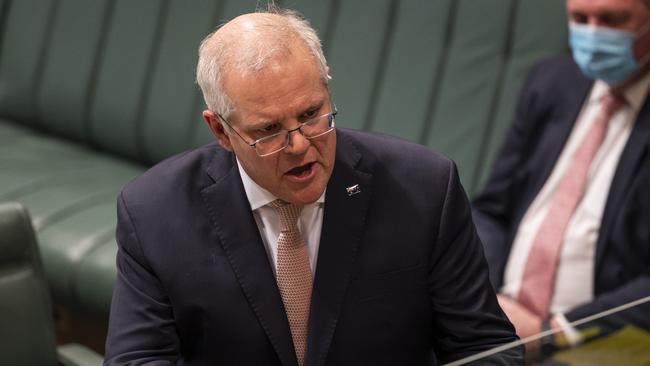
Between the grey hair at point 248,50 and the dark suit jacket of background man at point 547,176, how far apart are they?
980 mm

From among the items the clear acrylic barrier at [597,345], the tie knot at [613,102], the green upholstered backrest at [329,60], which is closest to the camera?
→ the clear acrylic barrier at [597,345]

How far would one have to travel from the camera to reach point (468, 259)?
173 centimetres

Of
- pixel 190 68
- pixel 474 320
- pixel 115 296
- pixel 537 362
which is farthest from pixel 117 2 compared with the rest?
pixel 537 362

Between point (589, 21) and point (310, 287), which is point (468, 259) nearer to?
point (310, 287)

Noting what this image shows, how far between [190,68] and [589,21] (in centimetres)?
145

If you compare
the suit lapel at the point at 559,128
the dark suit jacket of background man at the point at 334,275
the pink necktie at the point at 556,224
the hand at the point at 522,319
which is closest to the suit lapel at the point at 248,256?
the dark suit jacket of background man at the point at 334,275

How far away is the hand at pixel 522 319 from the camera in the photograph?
→ 2285mm

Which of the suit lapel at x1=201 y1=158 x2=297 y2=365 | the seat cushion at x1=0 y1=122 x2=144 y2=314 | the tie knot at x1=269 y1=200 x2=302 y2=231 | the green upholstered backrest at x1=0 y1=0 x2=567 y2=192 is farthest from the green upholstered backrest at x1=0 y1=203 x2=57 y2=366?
the green upholstered backrest at x1=0 y1=0 x2=567 y2=192

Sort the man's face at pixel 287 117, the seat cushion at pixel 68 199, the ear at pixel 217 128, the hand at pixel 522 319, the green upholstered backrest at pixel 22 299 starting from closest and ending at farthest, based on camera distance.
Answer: the man's face at pixel 287 117 → the ear at pixel 217 128 → the green upholstered backrest at pixel 22 299 → the hand at pixel 522 319 → the seat cushion at pixel 68 199

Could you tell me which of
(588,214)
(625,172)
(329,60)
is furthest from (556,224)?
(329,60)

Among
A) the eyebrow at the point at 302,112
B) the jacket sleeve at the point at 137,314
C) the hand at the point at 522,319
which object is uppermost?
the eyebrow at the point at 302,112

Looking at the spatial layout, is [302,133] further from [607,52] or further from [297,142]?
[607,52]

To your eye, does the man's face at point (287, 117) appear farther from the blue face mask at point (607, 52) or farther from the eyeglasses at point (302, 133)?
the blue face mask at point (607, 52)

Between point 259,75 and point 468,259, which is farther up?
point 259,75
